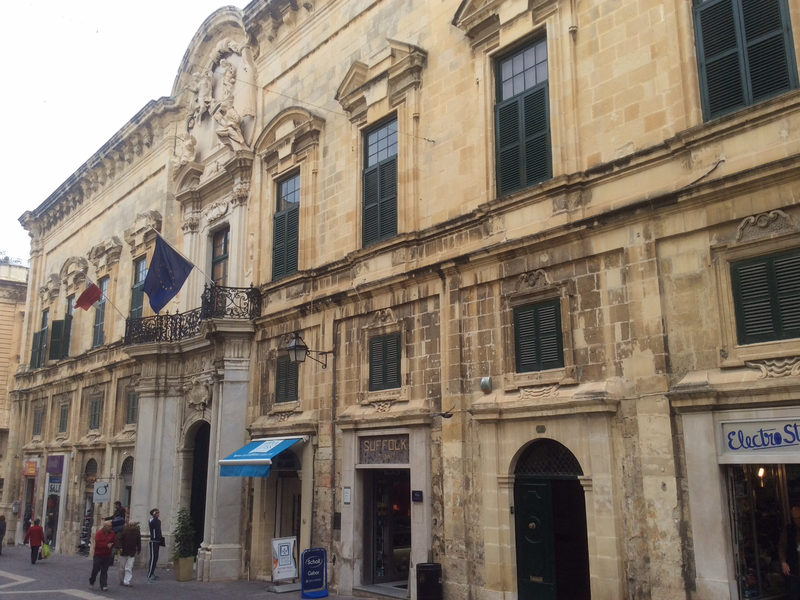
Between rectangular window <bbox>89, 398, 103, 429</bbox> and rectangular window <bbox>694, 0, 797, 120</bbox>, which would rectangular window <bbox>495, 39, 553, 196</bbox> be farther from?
rectangular window <bbox>89, 398, 103, 429</bbox>

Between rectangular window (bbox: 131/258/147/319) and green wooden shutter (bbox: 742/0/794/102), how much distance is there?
2054cm

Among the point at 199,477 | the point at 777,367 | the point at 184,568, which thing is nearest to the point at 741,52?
the point at 777,367

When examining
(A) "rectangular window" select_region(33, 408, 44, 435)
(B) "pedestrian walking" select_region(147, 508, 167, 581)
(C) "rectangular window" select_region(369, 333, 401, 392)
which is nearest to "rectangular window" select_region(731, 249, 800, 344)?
(C) "rectangular window" select_region(369, 333, 401, 392)

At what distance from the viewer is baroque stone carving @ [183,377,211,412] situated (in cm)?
2012

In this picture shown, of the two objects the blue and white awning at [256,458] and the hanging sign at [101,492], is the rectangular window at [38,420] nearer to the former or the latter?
the hanging sign at [101,492]

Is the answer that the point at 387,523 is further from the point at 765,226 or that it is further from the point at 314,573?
the point at 765,226

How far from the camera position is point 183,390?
21281mm

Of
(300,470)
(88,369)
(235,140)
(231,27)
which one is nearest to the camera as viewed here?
(300,470)

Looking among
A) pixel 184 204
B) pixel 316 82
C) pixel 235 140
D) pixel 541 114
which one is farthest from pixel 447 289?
pixel 184 204

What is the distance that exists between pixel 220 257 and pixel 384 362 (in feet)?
29.2

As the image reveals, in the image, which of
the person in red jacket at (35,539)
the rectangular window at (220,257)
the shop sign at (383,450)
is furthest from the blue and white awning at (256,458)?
the person in red jacket at (35,539)

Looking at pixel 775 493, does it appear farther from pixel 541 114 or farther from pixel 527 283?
pixel 541 114

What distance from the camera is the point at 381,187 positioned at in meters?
15.5

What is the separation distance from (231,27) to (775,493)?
739 inches
